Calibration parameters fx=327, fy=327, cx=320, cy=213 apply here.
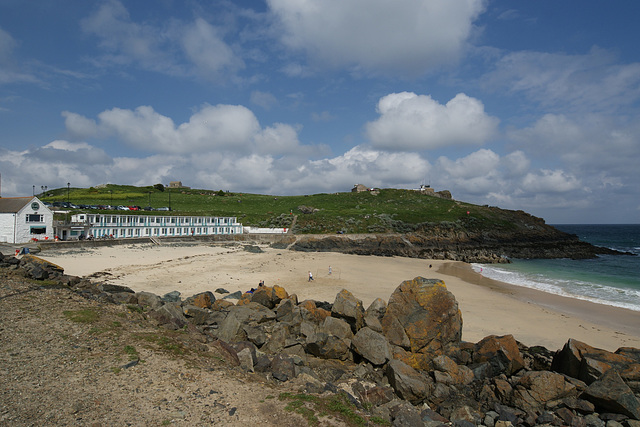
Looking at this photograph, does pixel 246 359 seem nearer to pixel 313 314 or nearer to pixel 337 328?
pixel 337 328

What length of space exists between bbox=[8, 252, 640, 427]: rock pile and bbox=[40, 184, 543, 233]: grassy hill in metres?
60.2

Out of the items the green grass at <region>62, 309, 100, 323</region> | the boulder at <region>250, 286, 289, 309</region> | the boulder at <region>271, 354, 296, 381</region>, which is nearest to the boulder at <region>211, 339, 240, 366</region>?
the boulder at <region>271, 354, 296, 381</region>

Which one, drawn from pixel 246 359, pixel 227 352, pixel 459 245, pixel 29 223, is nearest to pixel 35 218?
pixel 29 223

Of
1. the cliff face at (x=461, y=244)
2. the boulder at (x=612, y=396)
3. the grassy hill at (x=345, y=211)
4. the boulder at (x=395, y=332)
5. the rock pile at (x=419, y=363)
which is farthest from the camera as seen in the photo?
the grassy hill at (x=345, y=211)

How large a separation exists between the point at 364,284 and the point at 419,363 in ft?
62.0

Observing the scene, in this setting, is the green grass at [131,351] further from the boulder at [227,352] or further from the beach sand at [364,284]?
the beach sand at [364,284]

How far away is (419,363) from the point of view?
50.1 ft

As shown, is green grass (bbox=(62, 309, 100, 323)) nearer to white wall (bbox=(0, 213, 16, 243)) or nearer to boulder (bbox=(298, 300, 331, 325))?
boulder (bbox=(298, 300, 331, 325))

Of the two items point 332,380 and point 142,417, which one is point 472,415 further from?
point 142,417

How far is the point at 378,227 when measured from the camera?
80.2 m

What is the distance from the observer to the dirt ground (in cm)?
820

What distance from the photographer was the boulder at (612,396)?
11.3 meters

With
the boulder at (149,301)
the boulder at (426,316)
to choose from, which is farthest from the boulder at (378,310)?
the boulder at (149,301)

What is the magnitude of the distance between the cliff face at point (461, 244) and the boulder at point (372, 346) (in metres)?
48.3
